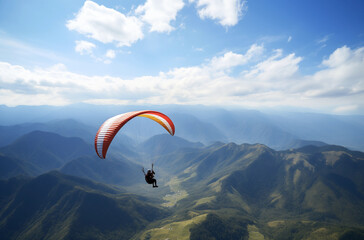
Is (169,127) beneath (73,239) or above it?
above

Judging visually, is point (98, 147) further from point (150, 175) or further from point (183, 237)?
point (183, 237)

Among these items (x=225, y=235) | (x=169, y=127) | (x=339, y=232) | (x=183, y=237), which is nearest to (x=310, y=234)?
(x=339, y=232)

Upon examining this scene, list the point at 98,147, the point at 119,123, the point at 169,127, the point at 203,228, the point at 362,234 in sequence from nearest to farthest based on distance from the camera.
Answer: the point at 98,147, the point at 119,123, the point at 169,127, the point at 362,234, the point at 203,228

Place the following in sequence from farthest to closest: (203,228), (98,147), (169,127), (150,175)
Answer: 1. (203,228)
2. (169,127)
3. (150,175)
4. (98,147)

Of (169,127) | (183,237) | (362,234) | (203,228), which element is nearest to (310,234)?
(362,234)

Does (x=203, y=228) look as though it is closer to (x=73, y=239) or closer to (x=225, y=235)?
(x=225, y=235)

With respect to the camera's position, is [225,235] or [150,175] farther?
[225,235]

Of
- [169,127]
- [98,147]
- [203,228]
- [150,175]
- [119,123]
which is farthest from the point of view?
[203,228]

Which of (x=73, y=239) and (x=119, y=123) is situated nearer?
(x=119, y=123)

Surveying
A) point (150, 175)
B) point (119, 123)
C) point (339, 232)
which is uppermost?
point (119, 123)
